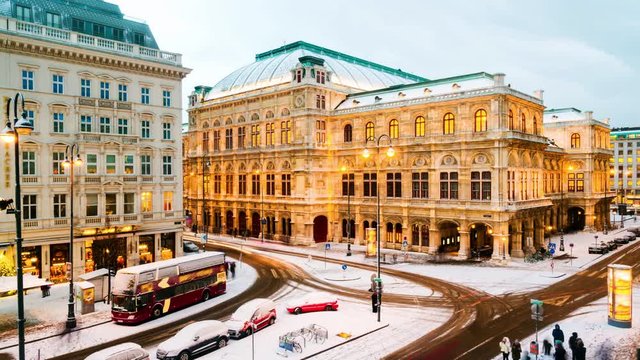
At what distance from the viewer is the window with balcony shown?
132 feet

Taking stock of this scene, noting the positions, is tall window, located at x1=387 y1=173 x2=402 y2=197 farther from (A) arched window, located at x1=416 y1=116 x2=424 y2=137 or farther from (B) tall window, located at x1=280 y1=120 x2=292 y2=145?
(B) tall window, located at x1=280 y1=120 x2=292 y2=145

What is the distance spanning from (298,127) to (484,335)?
40579 mm

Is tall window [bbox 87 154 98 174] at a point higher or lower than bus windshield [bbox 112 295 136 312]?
higher

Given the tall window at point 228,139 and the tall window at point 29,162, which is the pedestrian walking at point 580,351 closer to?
the tall window at point 29,162

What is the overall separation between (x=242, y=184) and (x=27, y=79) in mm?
36060

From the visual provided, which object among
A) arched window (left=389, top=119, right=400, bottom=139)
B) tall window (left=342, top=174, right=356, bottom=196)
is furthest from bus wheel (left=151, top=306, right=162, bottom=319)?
arched window (left=389, top=119, right=400, bottom=139)

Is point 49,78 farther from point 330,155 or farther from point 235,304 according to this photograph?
point 330,155

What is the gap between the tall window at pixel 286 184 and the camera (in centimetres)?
6347

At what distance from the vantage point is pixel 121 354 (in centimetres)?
2011

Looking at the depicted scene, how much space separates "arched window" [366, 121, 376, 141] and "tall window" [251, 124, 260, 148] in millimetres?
17345

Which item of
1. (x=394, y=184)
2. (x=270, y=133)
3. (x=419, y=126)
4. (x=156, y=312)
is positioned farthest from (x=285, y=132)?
(x=156, y=312)

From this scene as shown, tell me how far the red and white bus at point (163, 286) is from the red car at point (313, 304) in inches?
282

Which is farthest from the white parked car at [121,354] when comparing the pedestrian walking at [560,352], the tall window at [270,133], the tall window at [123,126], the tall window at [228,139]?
the tall window at [228,139]

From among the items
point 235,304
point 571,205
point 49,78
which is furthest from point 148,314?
point 571,205
